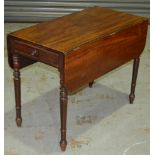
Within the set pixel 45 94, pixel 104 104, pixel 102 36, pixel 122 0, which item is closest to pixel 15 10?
pixel 122 0

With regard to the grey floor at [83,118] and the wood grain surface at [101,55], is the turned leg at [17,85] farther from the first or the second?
the wood grain surface at [101,55]

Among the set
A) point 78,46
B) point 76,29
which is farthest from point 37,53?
point 76,29

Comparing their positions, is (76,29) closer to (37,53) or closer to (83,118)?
(37,53)

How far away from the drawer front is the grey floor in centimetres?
63

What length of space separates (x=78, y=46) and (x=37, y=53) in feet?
0.86

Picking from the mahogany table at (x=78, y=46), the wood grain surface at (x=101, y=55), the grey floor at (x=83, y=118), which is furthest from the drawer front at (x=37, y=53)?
the grey floor at (x=83, y=118)

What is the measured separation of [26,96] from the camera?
2.89 metres

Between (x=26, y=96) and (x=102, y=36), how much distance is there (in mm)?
1061

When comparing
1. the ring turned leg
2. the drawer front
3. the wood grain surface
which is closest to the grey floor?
the ring turned leg

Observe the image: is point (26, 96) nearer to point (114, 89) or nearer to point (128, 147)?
point (114, 89)

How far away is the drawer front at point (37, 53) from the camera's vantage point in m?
1.96

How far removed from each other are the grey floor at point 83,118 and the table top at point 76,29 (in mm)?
728

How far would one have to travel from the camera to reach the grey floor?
7.50 feet

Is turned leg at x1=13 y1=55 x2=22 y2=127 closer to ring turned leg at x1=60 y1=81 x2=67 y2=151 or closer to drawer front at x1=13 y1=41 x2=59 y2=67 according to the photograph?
drawer front at x1=13 y1=41 x2=59 y2=67
